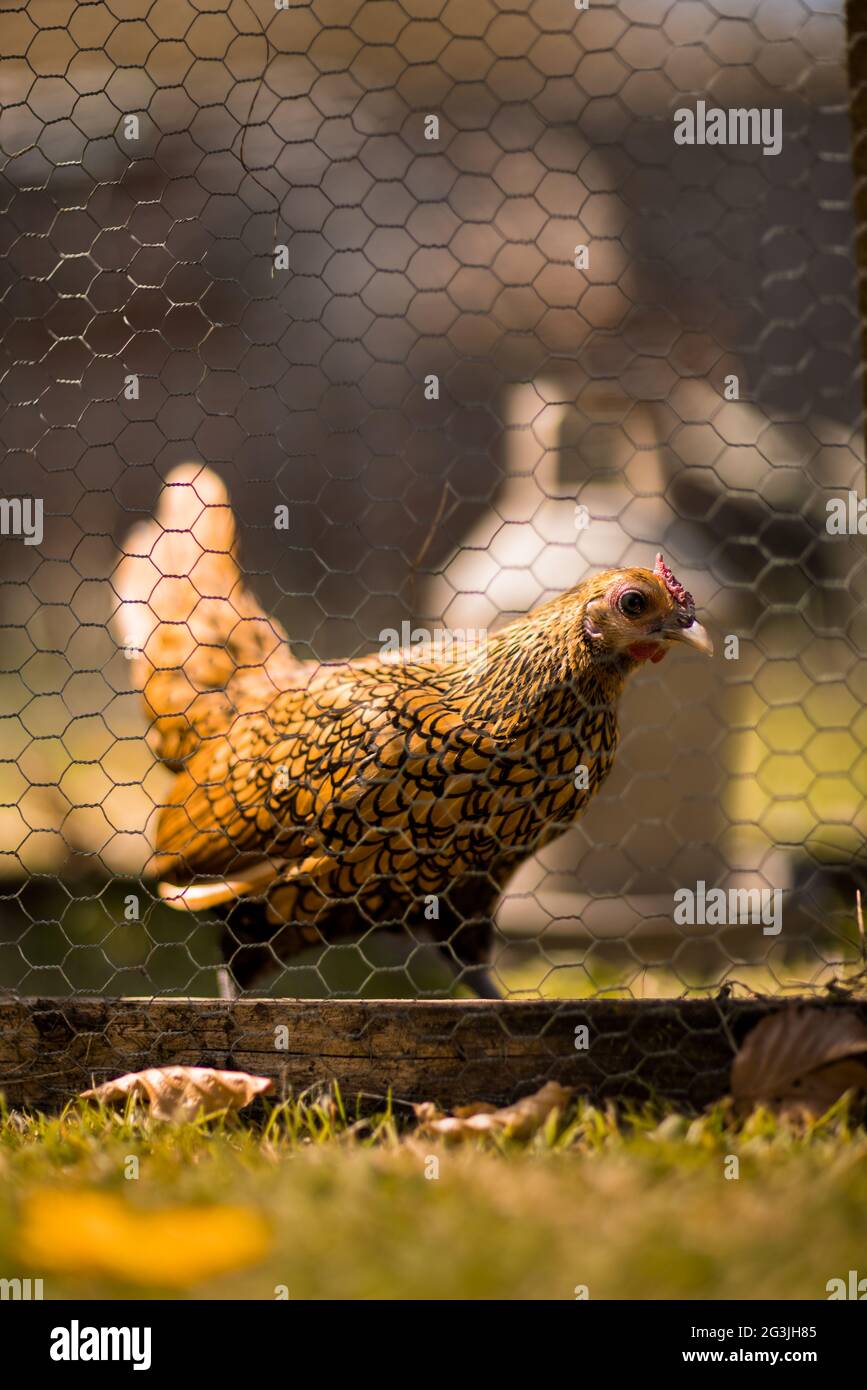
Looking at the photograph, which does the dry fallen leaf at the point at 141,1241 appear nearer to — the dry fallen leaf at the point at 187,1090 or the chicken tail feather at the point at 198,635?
the dry fallen leaf at the point at 187,1090

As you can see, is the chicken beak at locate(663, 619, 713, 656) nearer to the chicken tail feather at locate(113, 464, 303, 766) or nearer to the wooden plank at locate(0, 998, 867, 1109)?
the wooden plank at locate(0, 998, 867, 1109)

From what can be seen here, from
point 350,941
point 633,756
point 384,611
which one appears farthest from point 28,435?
point 350,941

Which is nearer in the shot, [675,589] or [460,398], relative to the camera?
[675,589]

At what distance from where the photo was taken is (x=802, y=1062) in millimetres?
1385

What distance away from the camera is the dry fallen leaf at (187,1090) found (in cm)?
150

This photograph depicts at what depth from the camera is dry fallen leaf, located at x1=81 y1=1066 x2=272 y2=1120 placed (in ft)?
4.92

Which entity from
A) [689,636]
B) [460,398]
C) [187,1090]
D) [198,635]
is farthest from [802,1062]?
[460,398]

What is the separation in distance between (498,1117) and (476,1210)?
33 cm

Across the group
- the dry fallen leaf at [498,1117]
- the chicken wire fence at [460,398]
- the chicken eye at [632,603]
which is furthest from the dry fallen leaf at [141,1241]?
the chicken wire fence at [460,398]

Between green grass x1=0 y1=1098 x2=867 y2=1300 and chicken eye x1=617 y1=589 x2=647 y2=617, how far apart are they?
2.20ft

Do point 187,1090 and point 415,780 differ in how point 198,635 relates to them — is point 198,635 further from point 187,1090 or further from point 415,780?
point 187,1090

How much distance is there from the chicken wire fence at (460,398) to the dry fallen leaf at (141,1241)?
1.65 metres

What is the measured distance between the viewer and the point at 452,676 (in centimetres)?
181

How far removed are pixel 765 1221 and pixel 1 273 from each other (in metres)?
4.23
